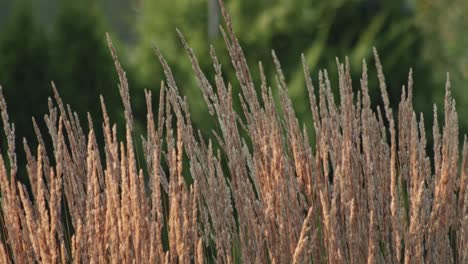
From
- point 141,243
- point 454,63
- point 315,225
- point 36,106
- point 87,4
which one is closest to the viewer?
point 141,243

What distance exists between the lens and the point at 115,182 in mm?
2789

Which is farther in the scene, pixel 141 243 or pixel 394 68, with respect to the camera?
pixel 394 68

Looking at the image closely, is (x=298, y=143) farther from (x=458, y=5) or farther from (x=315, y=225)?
(x=458, y=5)

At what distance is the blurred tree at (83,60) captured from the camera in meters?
6.58

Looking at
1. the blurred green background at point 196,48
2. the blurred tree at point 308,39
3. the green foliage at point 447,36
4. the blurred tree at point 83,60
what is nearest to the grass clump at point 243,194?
the blurred green background at point 196,48

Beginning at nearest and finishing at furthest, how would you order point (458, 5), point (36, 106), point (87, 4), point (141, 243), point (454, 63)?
point (141, 243)
point (36, 106)
point (87, 4)
point (454, 63)
point (458, 5)

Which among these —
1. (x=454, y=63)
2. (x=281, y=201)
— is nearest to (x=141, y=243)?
(x=281, y=201)

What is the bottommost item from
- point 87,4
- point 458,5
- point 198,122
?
point 198,122

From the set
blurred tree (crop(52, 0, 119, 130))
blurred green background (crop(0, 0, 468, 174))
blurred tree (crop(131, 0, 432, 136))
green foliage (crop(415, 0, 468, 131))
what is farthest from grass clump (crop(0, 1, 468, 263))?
green foliage (crop(415, 0, 468, 131))

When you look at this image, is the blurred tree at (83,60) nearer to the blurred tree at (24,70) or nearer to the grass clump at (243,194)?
the blurred tree at (24,70)

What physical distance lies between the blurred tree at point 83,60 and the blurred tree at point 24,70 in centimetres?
10

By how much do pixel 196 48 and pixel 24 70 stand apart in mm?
1375

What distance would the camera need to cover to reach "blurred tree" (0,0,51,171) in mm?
6465

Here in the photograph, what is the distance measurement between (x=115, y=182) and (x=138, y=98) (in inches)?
163
